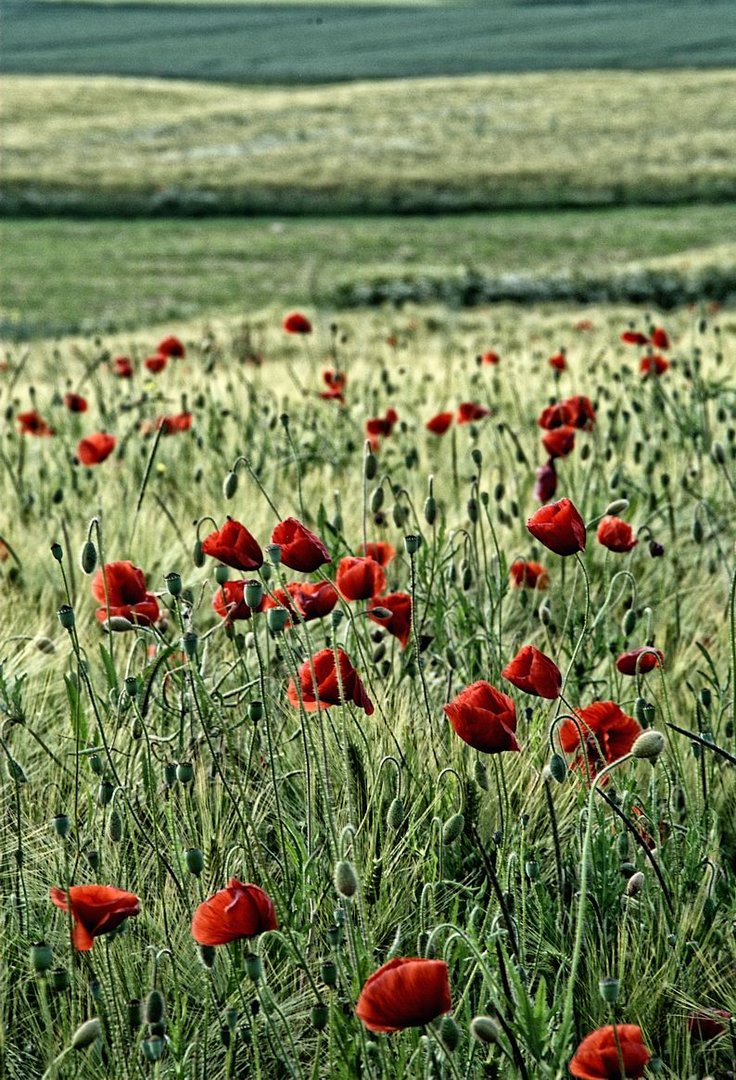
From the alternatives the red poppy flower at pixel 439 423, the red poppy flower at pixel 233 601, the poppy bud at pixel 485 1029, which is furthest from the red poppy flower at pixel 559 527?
the red poppy flower at pixel 439 423

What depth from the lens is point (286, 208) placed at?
94.2ft

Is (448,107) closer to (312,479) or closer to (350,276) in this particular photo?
(350,276)

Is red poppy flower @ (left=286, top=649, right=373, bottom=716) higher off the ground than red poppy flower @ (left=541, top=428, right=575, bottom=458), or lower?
lower

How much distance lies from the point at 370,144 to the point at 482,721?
1519 inches

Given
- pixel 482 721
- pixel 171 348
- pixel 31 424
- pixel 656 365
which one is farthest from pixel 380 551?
pixel 656 365

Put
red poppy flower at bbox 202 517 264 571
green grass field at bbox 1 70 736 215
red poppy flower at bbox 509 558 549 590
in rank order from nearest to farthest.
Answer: red poppy flower at bbox 202 517 264 571, red poppy flower at bbox 509 558 549 590, green grass field at bbox 1 70 736 215

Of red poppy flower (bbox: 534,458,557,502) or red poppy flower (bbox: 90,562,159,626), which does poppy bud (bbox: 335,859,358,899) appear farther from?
red poppy flower (bbox: 534,458,557,502)

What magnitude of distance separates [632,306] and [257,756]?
11.3 meters

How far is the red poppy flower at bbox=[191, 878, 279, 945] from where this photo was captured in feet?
4.06

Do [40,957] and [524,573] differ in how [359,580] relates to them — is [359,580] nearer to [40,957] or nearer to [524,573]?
[524,573]

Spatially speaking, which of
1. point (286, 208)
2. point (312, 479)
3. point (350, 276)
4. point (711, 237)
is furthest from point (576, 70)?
point (312, 479)

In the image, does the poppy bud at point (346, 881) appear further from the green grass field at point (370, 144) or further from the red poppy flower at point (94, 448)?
the green grass field at point (370, 144)

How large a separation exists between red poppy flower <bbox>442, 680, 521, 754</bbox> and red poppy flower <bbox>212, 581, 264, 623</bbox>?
22.4 inches

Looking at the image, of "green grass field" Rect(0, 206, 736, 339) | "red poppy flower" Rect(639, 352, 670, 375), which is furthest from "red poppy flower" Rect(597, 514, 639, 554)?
"green grass field" Rect(0, 206, 736, 339)
